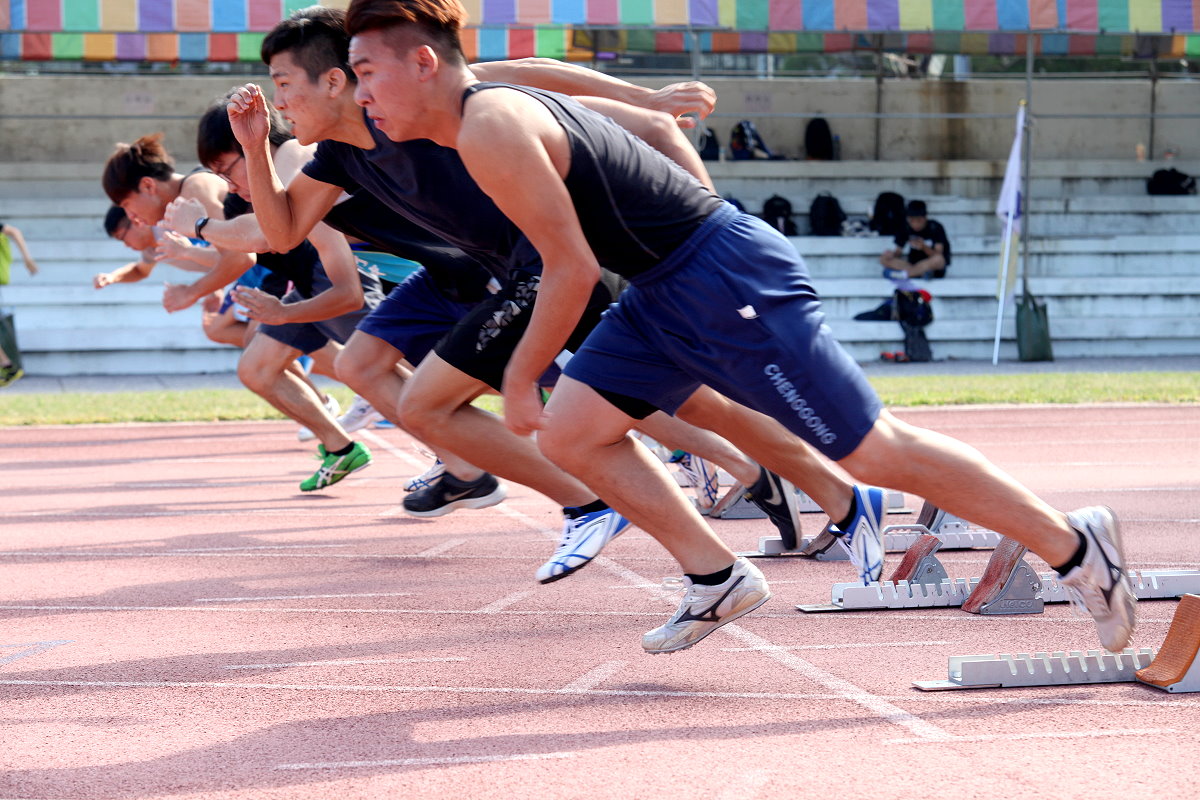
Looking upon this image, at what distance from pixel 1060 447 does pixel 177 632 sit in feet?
20.8

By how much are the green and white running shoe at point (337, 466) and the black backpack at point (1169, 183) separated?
16518 mm

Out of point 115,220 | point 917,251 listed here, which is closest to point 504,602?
point 115,220

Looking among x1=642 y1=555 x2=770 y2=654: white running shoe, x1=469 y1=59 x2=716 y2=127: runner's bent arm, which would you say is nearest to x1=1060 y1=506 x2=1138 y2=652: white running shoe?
x1=642 y1=555 x2=770 y2=654: white running shoe

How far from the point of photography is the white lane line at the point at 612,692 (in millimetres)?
3209

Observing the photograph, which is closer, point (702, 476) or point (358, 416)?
point (702, 476)

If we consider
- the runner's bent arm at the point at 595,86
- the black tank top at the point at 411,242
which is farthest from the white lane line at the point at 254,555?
the runner's bent arm at the point at 595,86

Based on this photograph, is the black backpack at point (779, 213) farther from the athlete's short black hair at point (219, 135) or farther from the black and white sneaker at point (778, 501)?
the black and white sneaker at point (778, 501)

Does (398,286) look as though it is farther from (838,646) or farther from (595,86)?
(838,646)

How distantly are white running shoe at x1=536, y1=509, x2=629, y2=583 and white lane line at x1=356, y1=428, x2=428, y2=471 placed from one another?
4388 mm

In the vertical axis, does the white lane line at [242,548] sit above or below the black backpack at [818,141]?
below

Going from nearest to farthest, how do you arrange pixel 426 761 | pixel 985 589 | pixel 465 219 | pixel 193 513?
pixel 426 761 → pixel 985 589 → pixel 465 219 → pixel 193 513

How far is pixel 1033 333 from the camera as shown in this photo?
16.7 meters

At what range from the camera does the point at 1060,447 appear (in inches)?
350

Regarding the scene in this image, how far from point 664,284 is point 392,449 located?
653 cm
